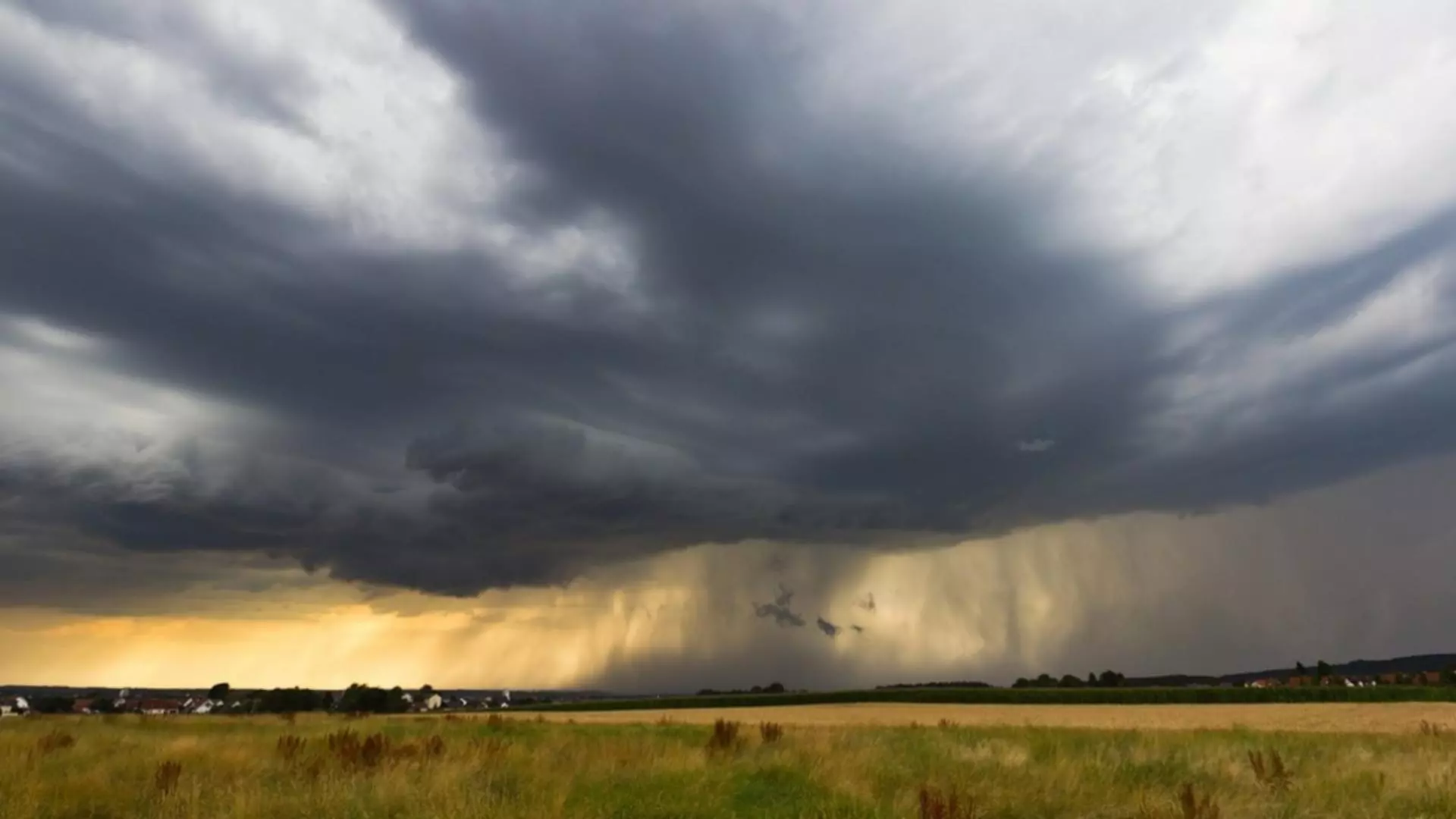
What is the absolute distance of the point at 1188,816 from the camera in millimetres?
10516

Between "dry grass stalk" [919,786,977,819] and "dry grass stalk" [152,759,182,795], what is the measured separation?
1022cm

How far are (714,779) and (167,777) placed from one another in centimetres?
834

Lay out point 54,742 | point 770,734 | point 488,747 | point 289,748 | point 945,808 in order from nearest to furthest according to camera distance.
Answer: point 945,808, point 289,748, point 488,747, point 54,742, point 770,734

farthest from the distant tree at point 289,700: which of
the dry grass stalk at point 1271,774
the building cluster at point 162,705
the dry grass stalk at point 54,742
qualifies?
the dry grass stalk at point 1271,774

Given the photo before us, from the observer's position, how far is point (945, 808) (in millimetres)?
10438

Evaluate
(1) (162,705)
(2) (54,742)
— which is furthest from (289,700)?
(2) (54,742)

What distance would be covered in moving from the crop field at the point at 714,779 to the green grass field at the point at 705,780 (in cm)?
5

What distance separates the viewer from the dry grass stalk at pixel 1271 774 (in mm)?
13797

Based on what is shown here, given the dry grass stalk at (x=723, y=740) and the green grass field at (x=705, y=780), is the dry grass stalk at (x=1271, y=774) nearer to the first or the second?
the green grass field at (x=705, y=780)

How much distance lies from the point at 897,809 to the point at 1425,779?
33.6 ft

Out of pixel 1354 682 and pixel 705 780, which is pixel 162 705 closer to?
pixel 705 780

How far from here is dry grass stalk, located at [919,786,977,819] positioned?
33.1 ft

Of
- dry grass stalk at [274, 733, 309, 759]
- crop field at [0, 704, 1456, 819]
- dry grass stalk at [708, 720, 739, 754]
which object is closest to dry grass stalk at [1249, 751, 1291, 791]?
crop field at [0, 704, 1456, 819]

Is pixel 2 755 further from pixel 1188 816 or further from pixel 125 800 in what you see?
pixel 1188 816
